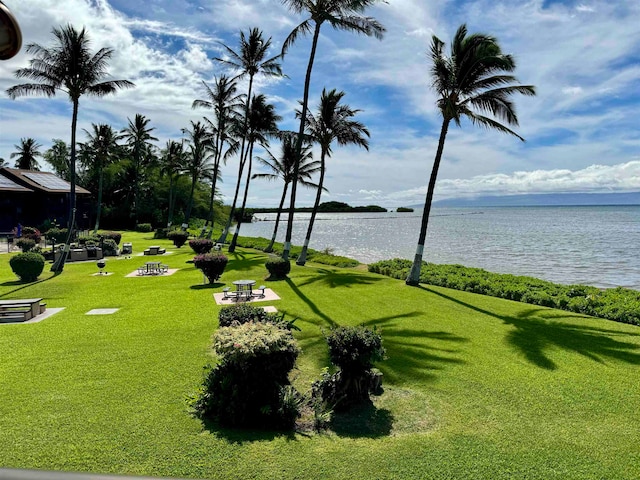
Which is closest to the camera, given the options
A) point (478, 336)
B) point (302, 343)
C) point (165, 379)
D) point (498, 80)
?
point (165, 379)

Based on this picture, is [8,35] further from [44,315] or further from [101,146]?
[101,146]

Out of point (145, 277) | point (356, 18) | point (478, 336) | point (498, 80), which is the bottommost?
point (145, 277)

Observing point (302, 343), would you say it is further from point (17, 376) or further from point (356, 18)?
point (356, 18)

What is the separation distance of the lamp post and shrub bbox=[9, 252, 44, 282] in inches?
792

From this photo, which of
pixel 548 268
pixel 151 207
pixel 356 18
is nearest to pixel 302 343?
pixel 356 18

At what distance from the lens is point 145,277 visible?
779 inches

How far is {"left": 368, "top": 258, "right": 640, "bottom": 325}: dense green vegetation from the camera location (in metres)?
14.1

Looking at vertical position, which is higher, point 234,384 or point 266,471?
point 234,384

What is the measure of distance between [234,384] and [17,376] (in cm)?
465

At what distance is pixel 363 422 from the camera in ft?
20.5

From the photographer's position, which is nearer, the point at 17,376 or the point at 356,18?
the point at 17,376

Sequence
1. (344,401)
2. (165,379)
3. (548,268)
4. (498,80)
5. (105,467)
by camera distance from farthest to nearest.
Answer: (548,268) < (498,80) < (165,379) < (344,401) < (105,467)

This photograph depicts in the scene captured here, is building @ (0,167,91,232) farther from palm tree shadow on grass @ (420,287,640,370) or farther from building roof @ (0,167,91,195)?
palm tree shadow on grass @ (420,287,640,370)

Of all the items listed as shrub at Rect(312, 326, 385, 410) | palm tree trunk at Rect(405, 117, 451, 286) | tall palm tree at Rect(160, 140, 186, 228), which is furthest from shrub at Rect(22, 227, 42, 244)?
shrub at Rect(312, 326, 385, 410)
